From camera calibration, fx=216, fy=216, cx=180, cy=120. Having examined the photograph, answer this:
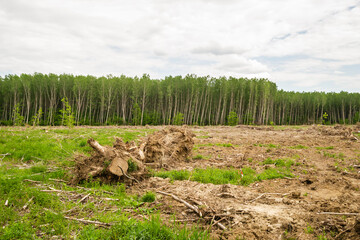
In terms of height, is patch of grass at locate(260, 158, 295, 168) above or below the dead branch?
below

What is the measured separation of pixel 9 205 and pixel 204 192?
17.4 feet

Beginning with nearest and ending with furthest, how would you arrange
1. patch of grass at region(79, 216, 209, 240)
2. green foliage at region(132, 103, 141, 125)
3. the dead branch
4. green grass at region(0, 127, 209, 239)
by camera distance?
patch of grass at region(79, 216, 209, 240), green grass at region(0, 127, 209, 239), the dead branch, green foliage at region(132, 103, 141, 125)

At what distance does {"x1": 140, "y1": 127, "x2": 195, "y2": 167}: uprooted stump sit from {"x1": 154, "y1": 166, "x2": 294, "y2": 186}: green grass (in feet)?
5.30

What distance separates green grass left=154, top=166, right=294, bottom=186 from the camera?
8073 millimetres

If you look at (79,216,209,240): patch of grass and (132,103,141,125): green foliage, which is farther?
(132,103,141,125): green foliage

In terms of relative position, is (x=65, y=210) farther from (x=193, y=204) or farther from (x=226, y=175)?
(x=226, y=175)

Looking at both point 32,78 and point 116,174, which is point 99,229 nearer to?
point 116,174

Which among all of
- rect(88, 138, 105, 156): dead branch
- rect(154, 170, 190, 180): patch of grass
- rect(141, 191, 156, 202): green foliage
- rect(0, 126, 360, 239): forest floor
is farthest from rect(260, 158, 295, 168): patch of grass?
rect(88, 138, 105, 156): dead branch

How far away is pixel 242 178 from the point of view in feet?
27.0

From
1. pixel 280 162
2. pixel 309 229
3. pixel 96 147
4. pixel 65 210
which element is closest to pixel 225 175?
pixel 280 162

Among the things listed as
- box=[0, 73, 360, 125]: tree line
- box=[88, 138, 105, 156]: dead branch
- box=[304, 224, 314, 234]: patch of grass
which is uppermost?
box=[0, 73, 360, 125]: tree line

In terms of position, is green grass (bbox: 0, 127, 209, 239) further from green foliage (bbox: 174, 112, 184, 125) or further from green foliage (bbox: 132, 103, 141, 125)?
green foliage (bbox: 132, 103, 141, 125)

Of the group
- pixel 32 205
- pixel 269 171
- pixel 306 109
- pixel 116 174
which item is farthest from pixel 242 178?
pixel 306 109


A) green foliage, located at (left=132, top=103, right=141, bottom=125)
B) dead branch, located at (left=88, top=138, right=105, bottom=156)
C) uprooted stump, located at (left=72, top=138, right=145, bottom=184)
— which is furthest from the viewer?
green foliage, located at (left=132, top=103, right=141, bottom=125)
